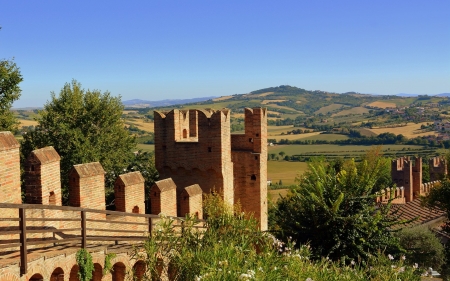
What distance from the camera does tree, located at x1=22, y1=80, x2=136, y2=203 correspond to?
20.8m

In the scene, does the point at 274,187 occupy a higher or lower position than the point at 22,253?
lower

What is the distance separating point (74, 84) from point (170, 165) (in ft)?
41.1

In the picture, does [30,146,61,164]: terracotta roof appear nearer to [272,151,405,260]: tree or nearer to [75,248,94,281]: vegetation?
[75,248,94,281]: vegetation

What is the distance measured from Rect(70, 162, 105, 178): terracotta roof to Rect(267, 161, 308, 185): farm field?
56.7 meters

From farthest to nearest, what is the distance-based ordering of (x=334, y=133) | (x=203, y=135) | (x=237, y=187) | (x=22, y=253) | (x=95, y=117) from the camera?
1. (x=334, y=133)
2. (x=95, y=117)
3. (x=237, y=187)
4. (x=203, y=135)
5. (x=22, y=253)

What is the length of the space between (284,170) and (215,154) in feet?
216

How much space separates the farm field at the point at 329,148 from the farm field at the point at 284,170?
1339 centimetres

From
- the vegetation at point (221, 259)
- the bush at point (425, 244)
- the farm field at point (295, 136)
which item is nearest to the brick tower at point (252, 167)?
the vegetation at point (221, 259)

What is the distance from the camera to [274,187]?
6128cm

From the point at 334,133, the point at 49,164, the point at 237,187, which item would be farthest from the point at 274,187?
the point at 334,133

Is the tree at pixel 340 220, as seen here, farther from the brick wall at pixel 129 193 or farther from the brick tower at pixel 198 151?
the brick wall at pixel 129 193

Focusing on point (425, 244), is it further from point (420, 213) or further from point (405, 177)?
point (405, 177)

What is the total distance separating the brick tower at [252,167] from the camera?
50.8ft

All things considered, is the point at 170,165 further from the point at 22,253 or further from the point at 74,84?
the point at 74,84
